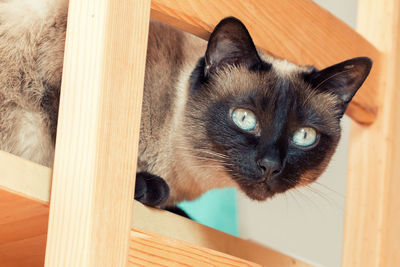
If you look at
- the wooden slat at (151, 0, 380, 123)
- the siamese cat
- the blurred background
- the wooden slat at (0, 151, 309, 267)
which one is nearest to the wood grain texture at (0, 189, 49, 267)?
the wooden slat at (0, 151, 309, 267)

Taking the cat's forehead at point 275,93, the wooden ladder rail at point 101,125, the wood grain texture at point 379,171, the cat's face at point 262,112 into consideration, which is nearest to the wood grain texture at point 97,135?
the wooden ladder rail at point 101,125

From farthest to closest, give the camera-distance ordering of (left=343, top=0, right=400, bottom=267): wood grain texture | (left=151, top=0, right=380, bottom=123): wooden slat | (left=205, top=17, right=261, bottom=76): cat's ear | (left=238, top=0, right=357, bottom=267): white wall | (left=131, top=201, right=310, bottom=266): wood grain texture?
(left=238, top=0, right=357, bottom=267): white wall → (left=343, top=0, right=400, bottom=267): wood grain texture → (left=205, top=17, right=261, bottom=76): cat's ear → (left=151, top=0, right=380, bottom=123): wooden slat → (left=131, top=201, right=310, bottom=266): wood grain texture

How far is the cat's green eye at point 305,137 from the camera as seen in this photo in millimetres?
1644

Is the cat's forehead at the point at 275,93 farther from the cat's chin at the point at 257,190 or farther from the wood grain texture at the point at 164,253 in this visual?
the wood grain texture at the point at 164,253

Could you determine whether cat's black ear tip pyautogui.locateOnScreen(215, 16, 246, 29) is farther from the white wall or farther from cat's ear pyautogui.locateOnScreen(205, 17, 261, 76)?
the white wall

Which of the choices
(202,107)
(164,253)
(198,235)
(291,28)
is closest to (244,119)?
(202,107)

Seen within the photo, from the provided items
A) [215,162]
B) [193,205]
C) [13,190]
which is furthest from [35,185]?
[193,205]

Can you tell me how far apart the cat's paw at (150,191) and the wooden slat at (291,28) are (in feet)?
1.20

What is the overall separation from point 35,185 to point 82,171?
81 mm

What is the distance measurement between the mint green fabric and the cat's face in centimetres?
106

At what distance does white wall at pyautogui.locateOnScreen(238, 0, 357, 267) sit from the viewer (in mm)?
2730

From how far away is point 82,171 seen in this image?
988 mm

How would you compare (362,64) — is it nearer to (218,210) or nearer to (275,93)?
(275,93)

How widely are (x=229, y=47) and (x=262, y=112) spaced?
0.63ft
